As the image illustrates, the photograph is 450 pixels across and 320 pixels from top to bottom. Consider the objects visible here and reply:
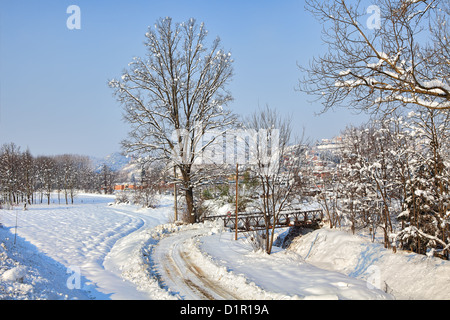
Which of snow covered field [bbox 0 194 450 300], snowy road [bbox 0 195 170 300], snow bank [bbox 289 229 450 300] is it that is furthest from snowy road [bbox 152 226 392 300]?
snow bank [bbox 289 229 450 300]

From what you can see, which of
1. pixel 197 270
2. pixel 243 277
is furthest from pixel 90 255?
pixel 243 277

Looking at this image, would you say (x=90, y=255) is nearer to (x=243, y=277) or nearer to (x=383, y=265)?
(x=243, y=277)

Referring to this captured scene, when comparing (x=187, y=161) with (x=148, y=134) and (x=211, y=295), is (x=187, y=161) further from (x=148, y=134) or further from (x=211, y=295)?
(x=211, y=295)

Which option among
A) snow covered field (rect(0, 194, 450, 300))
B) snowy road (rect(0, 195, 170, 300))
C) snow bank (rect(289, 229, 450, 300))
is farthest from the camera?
snow bank (rect(289, 229, 450, 300))

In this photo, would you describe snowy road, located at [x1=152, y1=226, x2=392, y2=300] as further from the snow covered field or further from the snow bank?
the snow bank

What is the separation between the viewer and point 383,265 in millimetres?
11047

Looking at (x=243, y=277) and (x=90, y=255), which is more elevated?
(x=243, y=277)

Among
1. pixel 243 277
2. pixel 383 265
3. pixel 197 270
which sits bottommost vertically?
pixel 383 265

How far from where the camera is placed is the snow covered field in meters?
6.38

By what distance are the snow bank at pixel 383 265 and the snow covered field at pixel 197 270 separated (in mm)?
34

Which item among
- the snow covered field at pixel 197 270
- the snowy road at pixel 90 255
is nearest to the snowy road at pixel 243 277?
the snow covered field at pixel 197 270

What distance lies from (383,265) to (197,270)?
302 inches

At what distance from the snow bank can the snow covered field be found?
0.03 metres
